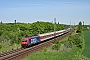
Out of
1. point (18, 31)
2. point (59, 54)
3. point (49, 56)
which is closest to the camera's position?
point (49, 56)

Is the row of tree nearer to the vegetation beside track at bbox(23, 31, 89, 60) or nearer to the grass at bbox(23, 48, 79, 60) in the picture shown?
the vegetation beside track at bbox(23, 31, 89, 60)

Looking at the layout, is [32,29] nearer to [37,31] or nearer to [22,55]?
[37,31]

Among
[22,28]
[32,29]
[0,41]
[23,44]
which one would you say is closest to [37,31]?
[32,29]

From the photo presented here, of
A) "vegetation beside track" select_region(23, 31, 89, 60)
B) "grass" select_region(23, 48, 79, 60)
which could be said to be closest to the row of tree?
"vegetation beside track" select_region(23, 31, 89, 60)

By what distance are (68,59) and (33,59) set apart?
458 cm

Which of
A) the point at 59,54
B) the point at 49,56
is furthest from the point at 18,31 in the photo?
the point at 49,56

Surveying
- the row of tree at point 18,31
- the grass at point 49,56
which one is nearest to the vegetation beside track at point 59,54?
the grass at point 49,56

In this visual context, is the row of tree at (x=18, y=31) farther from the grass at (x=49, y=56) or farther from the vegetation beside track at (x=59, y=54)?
the grass at (x=49, y=56)

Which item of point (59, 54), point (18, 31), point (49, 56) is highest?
point (18, 31)

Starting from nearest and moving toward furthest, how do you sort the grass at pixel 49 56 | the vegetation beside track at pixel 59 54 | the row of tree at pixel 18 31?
the grass at pixel 49 56, the vegetation beside track at pixel 59 54, the row of tree at pixel 18 31

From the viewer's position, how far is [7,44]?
1761 inches

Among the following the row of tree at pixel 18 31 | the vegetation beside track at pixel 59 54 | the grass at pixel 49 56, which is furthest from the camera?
the row of tree at pixel 18 31

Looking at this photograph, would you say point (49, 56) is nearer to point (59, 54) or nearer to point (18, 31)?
point (59, 54)

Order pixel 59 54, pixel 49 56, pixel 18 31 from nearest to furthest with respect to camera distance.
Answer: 1. pixel 49 56
2. pixel 59 54
3. pixel 18 31
